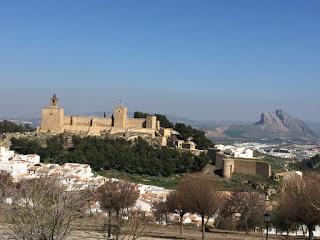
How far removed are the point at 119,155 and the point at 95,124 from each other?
13543 mm

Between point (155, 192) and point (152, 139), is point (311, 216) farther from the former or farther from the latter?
point (152, 139)

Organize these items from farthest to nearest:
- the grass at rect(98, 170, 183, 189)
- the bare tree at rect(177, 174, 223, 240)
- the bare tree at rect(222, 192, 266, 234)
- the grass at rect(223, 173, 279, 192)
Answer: the grass at rect(98, 170, 183, 189)
the grass at rect(223, 173, 279, 192)
the bare tree at rect(222, 192, 266, 234)
the bare tree at rect(177, 174, 223, 240)

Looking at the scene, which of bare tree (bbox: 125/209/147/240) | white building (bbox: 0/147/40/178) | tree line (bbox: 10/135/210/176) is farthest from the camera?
tree line (bbox: 10/135/210/176)

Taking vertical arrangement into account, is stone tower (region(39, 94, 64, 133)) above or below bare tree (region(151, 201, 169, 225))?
Result: above

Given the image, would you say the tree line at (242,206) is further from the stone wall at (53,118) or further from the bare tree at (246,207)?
the stone wall at (53,118)

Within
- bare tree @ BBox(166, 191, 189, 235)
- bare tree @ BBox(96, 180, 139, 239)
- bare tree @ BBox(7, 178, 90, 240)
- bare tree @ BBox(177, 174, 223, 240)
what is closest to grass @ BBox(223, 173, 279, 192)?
bare tree @ BBox(166, 191, 189, 235)

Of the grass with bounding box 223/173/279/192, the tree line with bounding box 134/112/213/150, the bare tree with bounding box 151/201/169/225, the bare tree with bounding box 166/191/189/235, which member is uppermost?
the tree line with bounding box 134/112/213/150

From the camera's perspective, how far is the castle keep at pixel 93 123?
73.3 meters

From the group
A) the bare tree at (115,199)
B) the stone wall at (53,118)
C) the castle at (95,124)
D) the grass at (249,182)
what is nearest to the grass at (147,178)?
the grass at (249,182)

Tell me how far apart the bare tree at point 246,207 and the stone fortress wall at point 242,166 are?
63.7 feet

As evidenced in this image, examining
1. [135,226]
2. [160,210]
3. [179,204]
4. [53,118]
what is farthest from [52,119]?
[135,226]

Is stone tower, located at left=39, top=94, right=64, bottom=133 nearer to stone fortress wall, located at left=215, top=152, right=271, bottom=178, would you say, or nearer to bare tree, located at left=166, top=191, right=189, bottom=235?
stone fortress wall, located at left=215, top=152, right=271, bottom=178

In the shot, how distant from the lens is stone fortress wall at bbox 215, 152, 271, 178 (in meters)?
62.0

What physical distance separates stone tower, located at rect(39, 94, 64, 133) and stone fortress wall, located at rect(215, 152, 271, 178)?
23.8 metres
